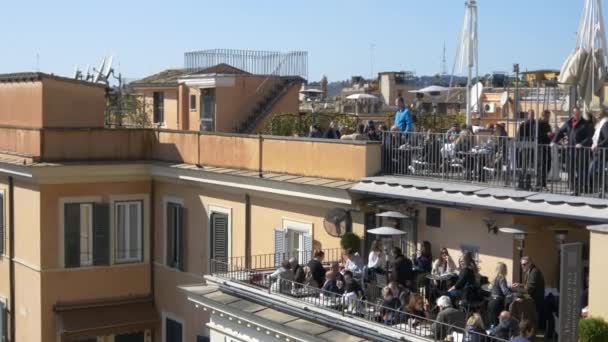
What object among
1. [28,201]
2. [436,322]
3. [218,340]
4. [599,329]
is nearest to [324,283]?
[218,340]

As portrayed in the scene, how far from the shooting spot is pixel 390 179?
22.6 metres

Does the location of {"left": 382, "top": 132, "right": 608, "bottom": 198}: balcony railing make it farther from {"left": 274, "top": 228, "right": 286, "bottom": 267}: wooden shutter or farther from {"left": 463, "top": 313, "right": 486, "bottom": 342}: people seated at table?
{"left": 274, "top": 228, "right": 286, "bottom": 267}: wooden shutter

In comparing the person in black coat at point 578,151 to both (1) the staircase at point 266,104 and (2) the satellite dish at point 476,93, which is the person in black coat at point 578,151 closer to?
(2) the satellite dish at point 476,93

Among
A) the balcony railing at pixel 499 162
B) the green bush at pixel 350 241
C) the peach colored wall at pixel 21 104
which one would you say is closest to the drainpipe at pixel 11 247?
the peach colored wall at pixel 21 104

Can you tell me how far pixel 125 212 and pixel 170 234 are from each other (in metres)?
1.50

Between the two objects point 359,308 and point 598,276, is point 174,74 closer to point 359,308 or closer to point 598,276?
point 359,308

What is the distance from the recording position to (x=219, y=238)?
28.3 metres

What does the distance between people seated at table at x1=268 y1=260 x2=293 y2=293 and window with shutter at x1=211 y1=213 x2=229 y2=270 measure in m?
5.65

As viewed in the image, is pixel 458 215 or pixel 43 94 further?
pixel 43 94

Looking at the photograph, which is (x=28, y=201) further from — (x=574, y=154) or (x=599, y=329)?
(x=599, y=329)

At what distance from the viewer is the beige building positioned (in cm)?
2616

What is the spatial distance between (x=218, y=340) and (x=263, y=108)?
18.3 metres

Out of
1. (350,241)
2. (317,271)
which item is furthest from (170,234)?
(317,271)

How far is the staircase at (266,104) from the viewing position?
3975cm
